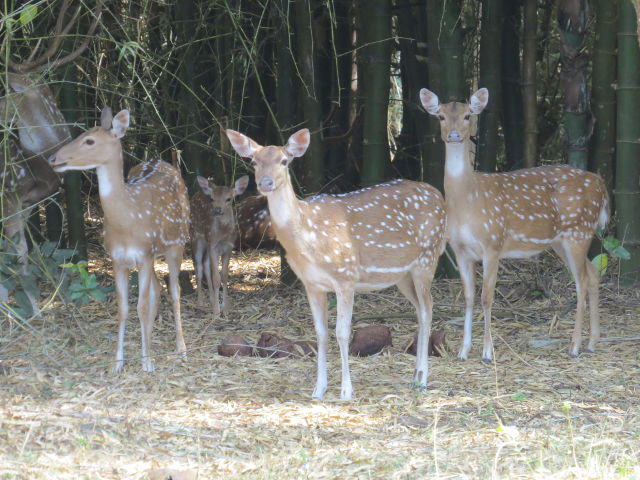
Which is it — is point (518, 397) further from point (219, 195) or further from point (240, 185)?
point (240, 185)

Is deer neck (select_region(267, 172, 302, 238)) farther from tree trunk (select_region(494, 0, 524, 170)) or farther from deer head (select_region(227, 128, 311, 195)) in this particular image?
tree trunk (select_region(494, 0, 524, 170))

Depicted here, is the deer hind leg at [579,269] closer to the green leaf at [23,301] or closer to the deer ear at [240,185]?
the deer ear at [240,185]

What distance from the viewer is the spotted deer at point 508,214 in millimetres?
6676

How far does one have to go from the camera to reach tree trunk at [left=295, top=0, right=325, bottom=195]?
7809 millimetres

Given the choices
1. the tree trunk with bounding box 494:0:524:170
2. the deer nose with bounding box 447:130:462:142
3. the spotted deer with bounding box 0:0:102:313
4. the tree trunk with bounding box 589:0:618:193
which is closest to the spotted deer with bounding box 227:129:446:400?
the deer nose with bounding box 447:130:462:142

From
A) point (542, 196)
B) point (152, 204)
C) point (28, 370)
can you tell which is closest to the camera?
point (28, 370)

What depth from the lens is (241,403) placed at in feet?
17.6

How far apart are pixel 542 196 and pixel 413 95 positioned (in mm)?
2378

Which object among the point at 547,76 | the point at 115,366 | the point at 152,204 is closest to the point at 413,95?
the point at 547,76

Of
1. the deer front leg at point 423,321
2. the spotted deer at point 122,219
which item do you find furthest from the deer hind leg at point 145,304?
the deer front leg at point 423,321

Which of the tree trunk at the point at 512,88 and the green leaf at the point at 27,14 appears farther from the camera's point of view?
the tree trunk at the point at 512,88

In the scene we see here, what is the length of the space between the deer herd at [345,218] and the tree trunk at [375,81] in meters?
1.07

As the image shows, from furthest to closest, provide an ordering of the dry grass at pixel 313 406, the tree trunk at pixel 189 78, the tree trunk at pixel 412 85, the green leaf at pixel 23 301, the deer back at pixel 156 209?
the tree trunk at pixel 412 85 → the tree trunk at pixel 189 78 → the green leaf at pixel 23 301 → the deer back at pixel 156 209 → the dry grass at pixel 313 406

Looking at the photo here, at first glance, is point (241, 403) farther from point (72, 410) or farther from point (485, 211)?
point (485, 211)
